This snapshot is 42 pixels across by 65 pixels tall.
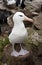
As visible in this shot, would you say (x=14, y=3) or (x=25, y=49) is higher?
(x=25, y=49)

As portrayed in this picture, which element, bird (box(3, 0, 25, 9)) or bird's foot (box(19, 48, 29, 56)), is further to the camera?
bird (box(3, 0, 25, 9))

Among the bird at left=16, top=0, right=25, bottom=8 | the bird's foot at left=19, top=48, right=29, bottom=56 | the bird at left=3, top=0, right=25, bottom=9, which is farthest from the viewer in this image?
the bird at left=16, top=0, right=25, bottom=8

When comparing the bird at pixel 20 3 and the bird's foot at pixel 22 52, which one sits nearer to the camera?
the bird's foot at pixel 22 52

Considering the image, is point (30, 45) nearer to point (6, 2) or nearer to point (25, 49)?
point (25, 49)

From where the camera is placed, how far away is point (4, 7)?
659cm

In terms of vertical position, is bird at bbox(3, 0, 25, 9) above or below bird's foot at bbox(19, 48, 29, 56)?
below

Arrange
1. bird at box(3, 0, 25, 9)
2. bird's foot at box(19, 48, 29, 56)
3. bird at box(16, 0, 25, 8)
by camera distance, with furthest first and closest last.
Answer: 1. bird at box(16, 0, 25, 8)
2. bird at box(3, 0, 25, 9)
3. bird's foot at box(19, 48, 29, 56)

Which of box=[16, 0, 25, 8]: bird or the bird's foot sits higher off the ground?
the bird's foot

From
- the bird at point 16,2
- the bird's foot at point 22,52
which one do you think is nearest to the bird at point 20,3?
the bird at point 16,2

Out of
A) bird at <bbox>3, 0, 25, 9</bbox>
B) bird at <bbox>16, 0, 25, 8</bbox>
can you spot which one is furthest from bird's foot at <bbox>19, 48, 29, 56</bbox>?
bird at <bbox>16, 0, 25, 8</bbox>

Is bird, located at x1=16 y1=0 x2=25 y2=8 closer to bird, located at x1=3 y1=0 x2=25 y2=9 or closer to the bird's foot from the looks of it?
bird, located at x1=3 y1=0 x2=25 y2=9

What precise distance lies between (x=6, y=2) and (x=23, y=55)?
3132mm

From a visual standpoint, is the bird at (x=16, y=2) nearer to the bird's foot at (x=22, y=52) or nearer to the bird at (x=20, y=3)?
the bird at (x=20, y=3)

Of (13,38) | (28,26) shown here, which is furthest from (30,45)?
(28,26)
